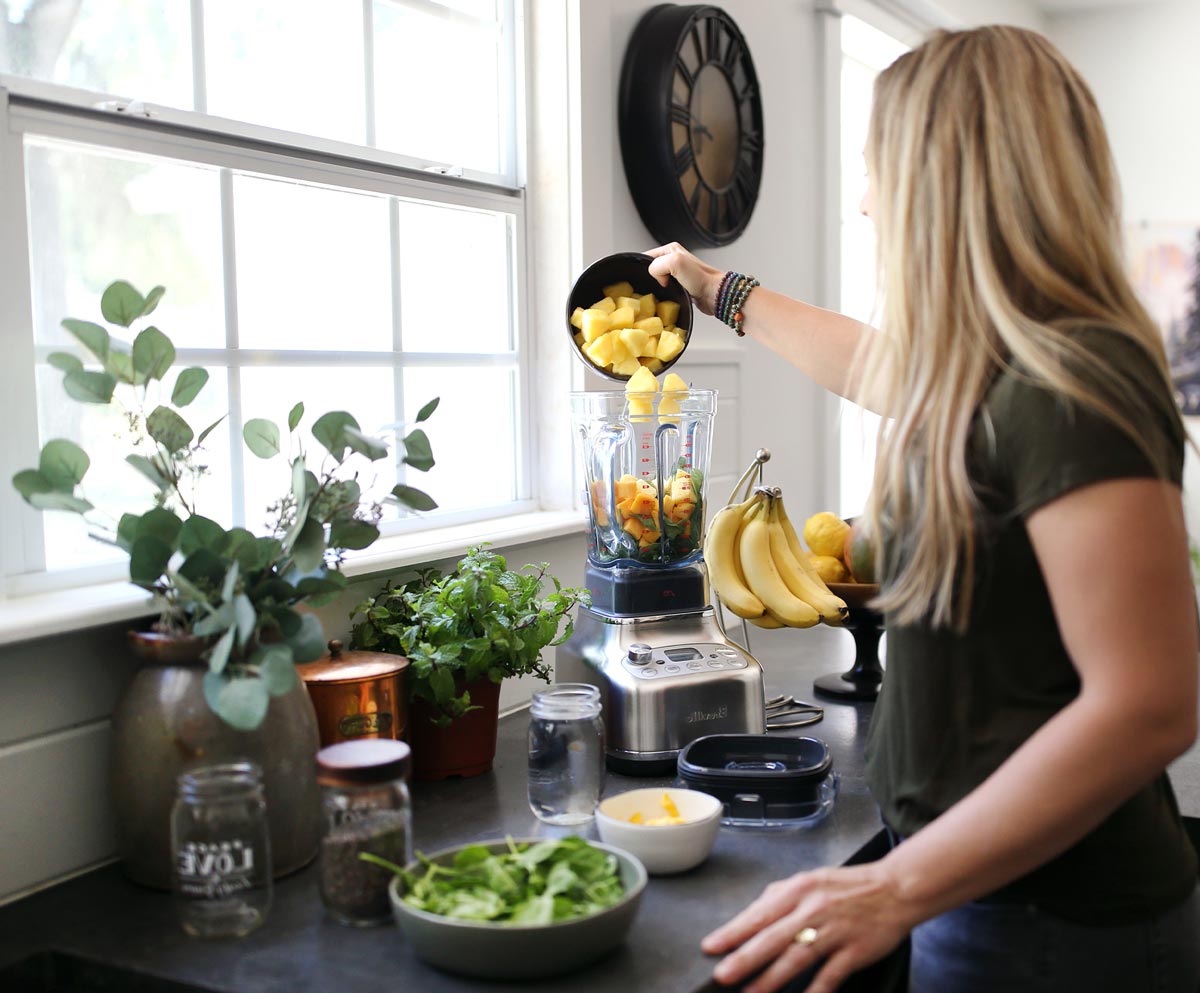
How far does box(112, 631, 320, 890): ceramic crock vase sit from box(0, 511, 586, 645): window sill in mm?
75

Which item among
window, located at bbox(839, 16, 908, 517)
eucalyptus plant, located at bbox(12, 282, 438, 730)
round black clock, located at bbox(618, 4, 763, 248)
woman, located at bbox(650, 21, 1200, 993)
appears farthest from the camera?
window, located at bbox(839, 16, 908, 517)

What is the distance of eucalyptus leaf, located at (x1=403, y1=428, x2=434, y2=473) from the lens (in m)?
1.21

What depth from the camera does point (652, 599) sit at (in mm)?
1551

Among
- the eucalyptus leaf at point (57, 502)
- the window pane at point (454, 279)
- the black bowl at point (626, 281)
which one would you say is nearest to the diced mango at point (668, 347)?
the black bowl at point (626, 281)

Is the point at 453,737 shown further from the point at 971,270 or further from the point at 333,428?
the point at 971,270

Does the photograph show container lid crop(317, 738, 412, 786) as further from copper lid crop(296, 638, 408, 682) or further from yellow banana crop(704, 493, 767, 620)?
yellow banana crop(704, 493, 767, 620)

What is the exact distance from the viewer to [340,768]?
1.06 metres

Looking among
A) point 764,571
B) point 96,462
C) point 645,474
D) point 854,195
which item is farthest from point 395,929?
point 854,195

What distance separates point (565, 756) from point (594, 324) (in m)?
0.58

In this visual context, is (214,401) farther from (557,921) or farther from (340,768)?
(557,921)

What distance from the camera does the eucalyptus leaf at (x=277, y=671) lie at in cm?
104

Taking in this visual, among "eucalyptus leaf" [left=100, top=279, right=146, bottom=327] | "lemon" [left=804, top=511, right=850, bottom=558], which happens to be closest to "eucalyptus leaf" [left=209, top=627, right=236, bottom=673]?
"eucalyptus leaf" [left=100, top=279, right=146, bottom=327]

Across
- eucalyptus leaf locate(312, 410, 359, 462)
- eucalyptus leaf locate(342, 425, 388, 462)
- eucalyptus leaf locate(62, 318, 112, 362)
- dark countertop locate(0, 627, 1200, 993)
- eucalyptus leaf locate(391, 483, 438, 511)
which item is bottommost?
dark countertop locate(0, 627, 1200, 993)

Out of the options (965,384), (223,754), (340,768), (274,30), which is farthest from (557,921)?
(274,30)
